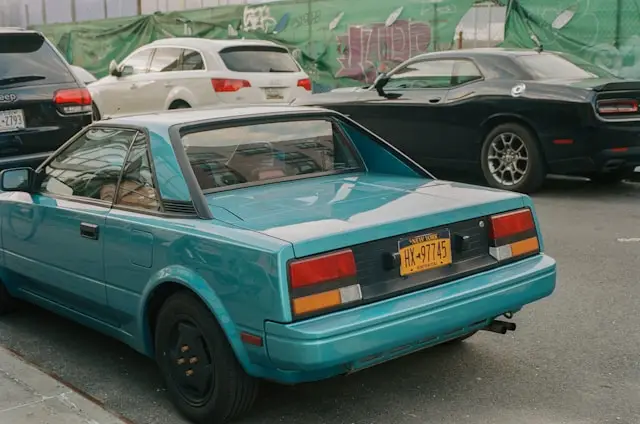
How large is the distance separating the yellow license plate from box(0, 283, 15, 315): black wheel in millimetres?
2935

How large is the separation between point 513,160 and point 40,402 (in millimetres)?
6343

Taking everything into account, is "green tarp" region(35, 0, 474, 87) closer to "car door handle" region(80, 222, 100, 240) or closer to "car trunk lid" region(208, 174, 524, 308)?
"car trunk lid" region(208, 174, 524, 308)

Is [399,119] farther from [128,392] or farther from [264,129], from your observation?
[128,392]

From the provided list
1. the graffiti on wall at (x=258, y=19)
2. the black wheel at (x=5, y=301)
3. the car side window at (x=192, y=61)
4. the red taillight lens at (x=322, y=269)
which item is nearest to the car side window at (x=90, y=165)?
the black wheel at (x=5, y=301)

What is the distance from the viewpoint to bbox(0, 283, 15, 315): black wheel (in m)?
5.38

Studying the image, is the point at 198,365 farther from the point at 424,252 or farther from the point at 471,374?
the point at 471,374

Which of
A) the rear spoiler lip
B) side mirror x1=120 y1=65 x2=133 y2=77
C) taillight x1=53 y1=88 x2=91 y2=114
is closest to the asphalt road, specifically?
taillight x1=53 y1=88 x2=91 y2=114

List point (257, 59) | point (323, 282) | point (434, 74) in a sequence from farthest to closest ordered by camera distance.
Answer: point (257, 59), point (434, 74), point (323, 282)

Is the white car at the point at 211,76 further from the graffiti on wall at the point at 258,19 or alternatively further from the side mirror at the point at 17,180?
the side mirror at the point at 17,180

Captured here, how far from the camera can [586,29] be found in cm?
1217

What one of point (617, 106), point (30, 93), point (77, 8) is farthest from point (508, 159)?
point (77, 8)

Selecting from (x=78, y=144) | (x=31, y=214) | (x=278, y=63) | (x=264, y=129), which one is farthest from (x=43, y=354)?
(x=278, y=63)

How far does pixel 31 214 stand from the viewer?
4.80 meters

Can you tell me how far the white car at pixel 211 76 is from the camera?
12617 mm
